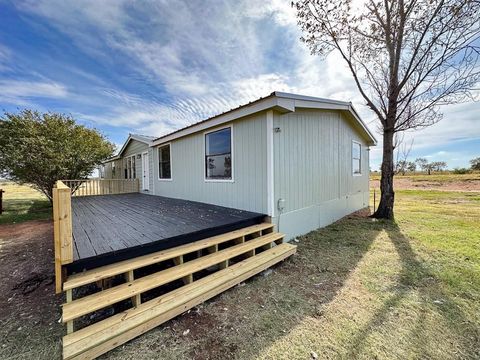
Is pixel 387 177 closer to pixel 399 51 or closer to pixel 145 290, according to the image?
pixel 399 51

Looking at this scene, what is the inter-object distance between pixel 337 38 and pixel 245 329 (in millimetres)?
8502

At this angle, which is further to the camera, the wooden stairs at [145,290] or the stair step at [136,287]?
the stair step at [136,287]

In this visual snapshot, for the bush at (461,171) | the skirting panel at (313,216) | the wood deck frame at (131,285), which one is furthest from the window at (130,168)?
the bush at (461,171)

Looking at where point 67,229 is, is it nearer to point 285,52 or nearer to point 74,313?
point 74,313

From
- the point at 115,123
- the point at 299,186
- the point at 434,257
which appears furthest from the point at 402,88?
the point at 115,123

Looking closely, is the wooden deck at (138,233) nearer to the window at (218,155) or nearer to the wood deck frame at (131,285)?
the wood deck frame at (131,285)

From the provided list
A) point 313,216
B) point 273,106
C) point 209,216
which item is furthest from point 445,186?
point 209,216

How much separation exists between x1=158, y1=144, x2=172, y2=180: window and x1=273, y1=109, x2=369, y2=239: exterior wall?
536cm

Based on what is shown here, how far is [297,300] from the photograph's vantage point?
2.68m

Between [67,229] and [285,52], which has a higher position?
[285,52]

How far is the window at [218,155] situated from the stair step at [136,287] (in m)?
2.59

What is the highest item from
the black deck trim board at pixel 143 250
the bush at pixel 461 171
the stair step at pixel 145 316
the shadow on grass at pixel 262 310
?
the bush at pixel 461 171

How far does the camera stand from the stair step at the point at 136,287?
2.00 metres

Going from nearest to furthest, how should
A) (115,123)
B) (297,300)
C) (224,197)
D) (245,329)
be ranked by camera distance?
(245,329) < (297,300) < (224,197) < (115,123)
